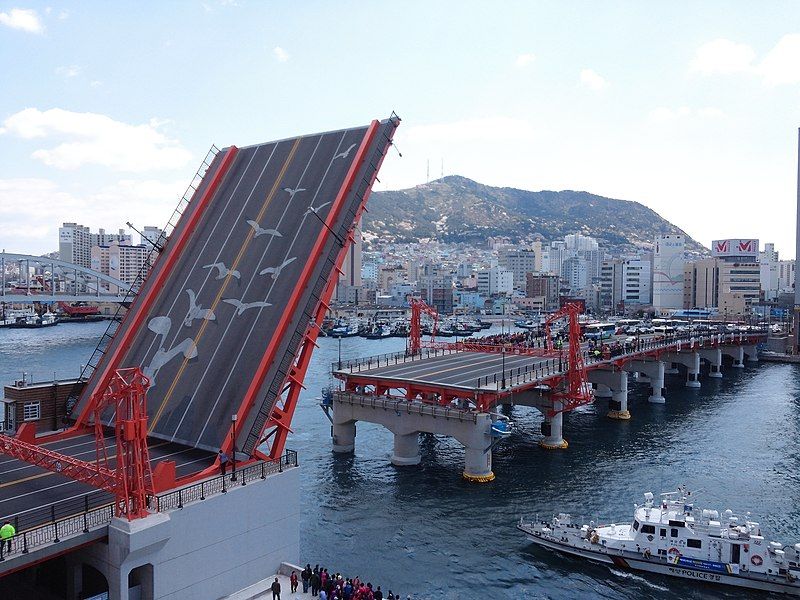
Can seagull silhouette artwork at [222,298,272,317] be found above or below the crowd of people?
above

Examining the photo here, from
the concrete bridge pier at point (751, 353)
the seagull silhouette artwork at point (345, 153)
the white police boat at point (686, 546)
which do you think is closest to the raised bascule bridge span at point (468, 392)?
the white police boat at point (686, 546)

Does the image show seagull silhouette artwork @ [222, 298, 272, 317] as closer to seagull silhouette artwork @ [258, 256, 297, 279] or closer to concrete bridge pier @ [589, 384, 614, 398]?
seagull silhouette artwork @ [258, 256, 297, 279]

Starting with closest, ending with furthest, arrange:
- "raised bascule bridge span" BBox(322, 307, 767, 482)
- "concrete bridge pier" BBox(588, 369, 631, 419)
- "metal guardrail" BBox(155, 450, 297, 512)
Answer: "metal guardrail" BBox(155, 450, 297, 512), "raised bascule bridge span" BBox(322, 307, 767, 482), "concrete bridge pier" BBox(588, 369, 631, 419)

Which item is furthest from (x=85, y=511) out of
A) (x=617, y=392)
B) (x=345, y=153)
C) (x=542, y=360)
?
(x=617, y=392)

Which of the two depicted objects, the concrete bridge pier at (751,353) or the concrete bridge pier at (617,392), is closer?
the concrete bridge pier at (617,392)

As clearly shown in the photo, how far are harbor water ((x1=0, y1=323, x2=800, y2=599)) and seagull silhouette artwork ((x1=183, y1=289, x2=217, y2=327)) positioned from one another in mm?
9740

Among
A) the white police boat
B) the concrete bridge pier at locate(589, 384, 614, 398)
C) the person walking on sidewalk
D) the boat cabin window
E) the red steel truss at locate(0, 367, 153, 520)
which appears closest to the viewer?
the red steel truss at locate(0, 367, 153, 520)

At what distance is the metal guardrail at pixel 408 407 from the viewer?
34344 mm

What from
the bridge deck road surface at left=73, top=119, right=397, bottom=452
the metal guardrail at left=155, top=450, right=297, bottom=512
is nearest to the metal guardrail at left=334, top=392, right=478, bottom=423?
the bridge deck road surface at left=73, top=119, right=397, bottom=452

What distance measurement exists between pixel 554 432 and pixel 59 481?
3001cm

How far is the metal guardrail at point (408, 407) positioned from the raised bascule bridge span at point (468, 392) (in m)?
0.05

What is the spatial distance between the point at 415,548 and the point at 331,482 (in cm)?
900

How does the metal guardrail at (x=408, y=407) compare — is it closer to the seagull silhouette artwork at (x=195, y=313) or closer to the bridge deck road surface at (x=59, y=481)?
the seagull silhouette artwork at (x=195, y=313)

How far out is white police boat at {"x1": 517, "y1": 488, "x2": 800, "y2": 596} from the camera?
77.7ft
